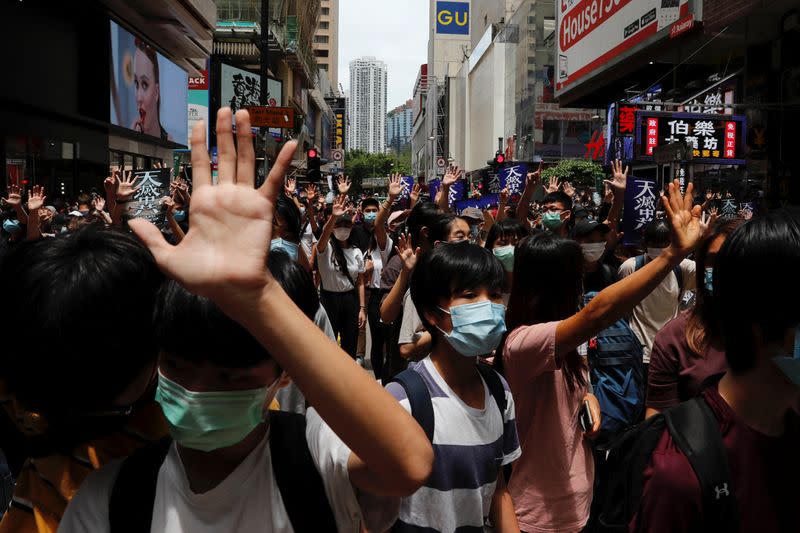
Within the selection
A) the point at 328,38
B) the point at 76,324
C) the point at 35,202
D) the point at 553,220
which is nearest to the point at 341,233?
the point at 553,220

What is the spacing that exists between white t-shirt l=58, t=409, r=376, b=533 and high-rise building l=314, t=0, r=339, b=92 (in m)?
116

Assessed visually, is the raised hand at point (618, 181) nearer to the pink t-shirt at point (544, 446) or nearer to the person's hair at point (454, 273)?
the pink t-shirt at point (544, 446)

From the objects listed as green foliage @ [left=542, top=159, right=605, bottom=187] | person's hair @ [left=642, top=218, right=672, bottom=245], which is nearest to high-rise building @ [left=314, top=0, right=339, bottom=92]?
green foliage @ [left=542, top=159, right=605, bottom=187]

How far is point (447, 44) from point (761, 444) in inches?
4333

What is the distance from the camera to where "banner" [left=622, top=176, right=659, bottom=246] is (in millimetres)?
7914

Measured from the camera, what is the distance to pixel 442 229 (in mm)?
5082

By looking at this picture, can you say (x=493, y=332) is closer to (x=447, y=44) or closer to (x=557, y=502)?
(x=557, y=502)

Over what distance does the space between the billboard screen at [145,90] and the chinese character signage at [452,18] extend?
278 feet

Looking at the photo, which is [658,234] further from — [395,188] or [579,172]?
[579,172]

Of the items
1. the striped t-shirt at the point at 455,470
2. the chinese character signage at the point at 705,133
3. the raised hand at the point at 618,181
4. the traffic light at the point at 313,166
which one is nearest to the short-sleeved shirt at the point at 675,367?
the striped t-shirt at the point at 455,470

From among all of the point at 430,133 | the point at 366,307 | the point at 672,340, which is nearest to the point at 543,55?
the point at 366,307

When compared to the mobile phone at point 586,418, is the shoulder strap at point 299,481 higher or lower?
higher

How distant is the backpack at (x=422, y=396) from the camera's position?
2213mm

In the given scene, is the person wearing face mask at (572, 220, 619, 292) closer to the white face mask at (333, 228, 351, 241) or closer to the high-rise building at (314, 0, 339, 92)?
the white face mask at (333, 228, 351, 241)
